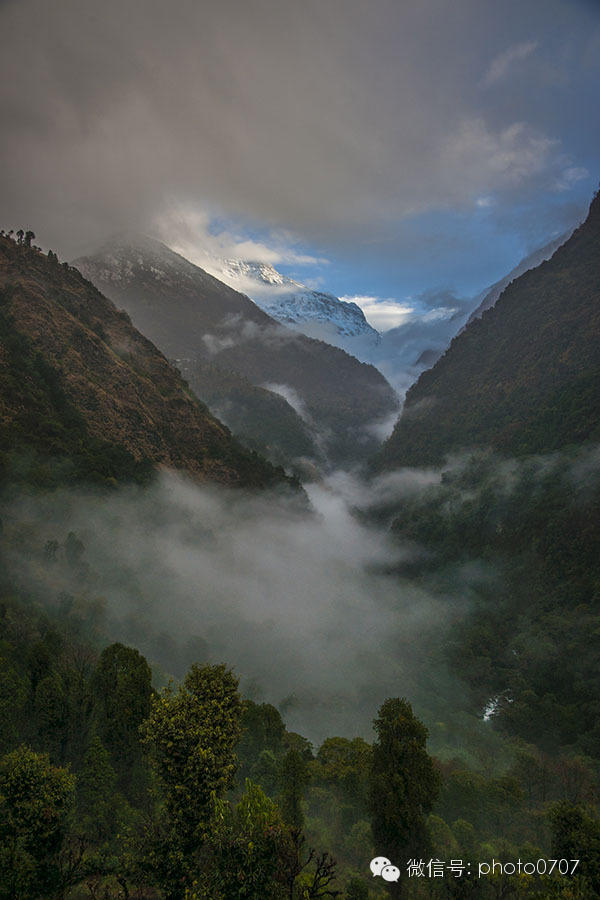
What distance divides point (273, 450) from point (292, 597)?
283 feet

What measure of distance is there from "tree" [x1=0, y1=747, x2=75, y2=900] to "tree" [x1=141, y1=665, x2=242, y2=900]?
4149 millimetres

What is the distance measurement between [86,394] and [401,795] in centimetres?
7881

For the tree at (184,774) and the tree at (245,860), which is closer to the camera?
the tree at (245,860)

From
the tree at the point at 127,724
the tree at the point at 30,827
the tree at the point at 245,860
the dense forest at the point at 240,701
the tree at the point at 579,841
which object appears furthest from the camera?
the tree at the point at 127,724

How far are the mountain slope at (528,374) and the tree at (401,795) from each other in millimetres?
95583

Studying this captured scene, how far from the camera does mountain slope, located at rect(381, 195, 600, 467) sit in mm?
117500

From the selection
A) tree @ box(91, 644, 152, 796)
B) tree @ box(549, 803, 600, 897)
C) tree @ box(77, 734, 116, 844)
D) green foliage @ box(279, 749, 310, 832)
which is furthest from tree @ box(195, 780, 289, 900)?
tree @ box(91, 644, 152, 796)

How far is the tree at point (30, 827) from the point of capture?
17516 millimetres

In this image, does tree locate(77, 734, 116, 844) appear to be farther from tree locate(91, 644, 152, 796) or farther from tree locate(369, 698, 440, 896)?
tree locate(369, 698, 440, 896)

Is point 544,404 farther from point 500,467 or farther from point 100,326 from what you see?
point 100,326

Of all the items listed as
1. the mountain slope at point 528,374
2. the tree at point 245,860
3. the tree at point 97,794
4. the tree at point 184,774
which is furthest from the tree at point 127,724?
the mountain slope at point 528,374

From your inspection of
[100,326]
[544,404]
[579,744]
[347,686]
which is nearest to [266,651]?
[347,686]

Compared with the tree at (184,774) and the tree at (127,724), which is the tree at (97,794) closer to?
the tree at (127,724)

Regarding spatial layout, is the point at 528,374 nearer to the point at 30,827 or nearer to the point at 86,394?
the point at 86,394
